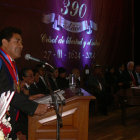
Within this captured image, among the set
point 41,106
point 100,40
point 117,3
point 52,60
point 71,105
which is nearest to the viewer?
point 41,106

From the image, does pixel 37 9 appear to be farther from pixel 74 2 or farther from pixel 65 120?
pixel 65 120

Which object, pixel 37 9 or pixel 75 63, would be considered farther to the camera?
pixel 75 63

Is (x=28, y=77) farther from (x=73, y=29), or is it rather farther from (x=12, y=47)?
(x=73, y=29)

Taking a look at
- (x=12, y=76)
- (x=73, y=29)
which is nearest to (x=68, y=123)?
(x=12, y=76)

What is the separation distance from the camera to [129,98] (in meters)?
4.05

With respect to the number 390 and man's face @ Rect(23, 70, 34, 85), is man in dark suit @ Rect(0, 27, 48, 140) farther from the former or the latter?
the number 390

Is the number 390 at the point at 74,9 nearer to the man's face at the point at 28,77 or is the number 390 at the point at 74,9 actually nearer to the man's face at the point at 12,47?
the man's face at the point at 28,77

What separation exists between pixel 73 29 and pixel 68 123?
15.0 ft

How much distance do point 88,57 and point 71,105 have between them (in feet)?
15.5

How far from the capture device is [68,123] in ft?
7.05

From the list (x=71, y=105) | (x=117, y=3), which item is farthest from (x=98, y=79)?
(x=71, y=105)


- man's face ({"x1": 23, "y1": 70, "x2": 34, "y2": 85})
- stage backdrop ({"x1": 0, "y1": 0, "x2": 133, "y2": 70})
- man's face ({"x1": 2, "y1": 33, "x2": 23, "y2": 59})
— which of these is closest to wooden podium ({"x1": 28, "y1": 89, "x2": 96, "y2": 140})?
man's face ({"x1": 2, "y1": 33, "x2": 23, "y2": 59})

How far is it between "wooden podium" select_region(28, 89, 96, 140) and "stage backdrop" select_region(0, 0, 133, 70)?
3241mm

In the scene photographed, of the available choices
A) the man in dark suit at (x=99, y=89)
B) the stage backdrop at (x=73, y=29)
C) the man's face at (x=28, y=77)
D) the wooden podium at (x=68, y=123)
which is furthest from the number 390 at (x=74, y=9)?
the wooden podium at (x=68, y=123)
